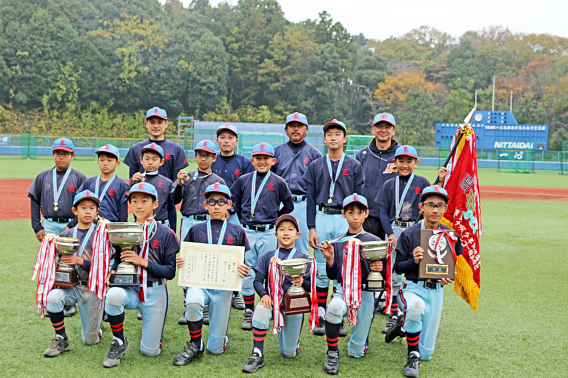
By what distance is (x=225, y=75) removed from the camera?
6431 centimetres

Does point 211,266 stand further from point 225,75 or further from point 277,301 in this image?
point 225,75

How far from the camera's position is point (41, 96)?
5638cm

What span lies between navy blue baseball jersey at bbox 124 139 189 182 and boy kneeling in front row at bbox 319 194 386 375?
2.88m

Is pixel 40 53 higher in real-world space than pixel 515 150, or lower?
higher

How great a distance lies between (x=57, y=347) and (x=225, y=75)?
6165cm

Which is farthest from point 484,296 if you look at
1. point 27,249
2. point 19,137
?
point 19,137

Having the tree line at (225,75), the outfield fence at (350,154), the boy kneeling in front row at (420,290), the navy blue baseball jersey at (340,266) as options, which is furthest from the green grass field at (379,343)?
the tree line at (225,75)

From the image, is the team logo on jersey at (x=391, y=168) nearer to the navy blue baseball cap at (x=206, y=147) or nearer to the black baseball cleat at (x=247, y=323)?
the navy blue baseball cap at (x=206, y=147)

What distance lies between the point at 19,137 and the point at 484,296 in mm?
41420

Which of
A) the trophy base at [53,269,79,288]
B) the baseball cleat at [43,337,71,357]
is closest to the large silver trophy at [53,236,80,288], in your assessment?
the trophy base at [53,269,79,288]

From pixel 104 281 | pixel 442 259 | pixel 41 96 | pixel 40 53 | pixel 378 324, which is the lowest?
pixel 378 324

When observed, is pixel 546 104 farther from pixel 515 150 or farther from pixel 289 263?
pixel 289 263

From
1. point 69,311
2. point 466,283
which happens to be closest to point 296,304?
point 466,283

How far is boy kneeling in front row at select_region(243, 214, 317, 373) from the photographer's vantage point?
477cm
